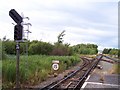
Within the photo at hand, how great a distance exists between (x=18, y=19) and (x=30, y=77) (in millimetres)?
5763

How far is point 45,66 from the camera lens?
2503 cm

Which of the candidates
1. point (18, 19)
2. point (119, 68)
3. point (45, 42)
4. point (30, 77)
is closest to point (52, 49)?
point (45, 42)

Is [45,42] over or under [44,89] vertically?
over

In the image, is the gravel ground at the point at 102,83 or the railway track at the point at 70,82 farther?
the gravel ground at the point at 102,83

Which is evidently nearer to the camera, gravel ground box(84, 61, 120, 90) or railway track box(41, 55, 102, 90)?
railway track box(41, 55, 102, 90)

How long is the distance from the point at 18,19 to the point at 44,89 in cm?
386

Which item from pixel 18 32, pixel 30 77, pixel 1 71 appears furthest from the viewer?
pixel 30 77

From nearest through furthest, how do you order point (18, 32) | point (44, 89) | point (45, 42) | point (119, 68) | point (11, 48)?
point (18, 32)
point (44, 89)
point (119, 68)
point (11, 48)
point (45, 42)

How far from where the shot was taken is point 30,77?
59.5 feet

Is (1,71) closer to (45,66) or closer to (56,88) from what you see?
(56,88)

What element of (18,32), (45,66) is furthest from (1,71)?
(45,66)

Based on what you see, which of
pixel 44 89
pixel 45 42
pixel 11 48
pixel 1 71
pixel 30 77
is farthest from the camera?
pixel 45 42

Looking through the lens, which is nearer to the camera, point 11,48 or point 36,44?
point 11,48

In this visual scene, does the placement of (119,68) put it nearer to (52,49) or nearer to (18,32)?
(18,32)
